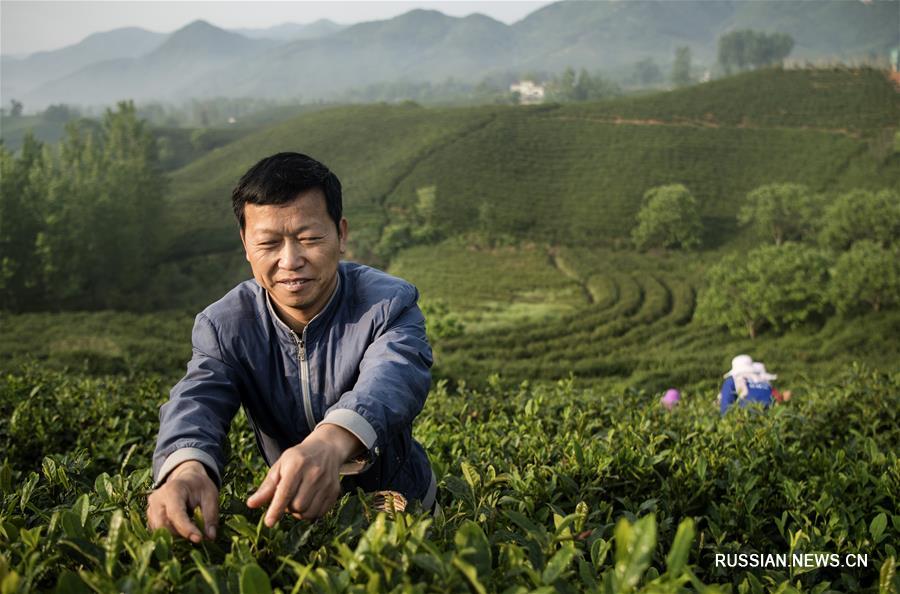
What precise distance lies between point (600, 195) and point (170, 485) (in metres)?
38.4

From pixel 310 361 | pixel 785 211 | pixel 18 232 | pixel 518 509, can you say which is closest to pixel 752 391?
pixel 518 509

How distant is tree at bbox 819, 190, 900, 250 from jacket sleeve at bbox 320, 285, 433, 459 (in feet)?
99.1

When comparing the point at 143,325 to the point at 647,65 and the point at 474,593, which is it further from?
the point at 647,65

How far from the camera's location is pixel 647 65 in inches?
5822

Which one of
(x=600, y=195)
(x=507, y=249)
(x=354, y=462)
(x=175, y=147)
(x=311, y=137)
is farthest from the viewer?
(x=175, y=147)

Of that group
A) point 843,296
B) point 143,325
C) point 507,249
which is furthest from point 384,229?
point 843,296

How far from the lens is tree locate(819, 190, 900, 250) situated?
26.5m

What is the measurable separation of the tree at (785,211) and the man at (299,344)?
3347 centimetres

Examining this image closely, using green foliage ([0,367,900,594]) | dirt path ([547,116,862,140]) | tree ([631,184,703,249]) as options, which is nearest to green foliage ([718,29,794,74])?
dirt path ([547,116,862,140])

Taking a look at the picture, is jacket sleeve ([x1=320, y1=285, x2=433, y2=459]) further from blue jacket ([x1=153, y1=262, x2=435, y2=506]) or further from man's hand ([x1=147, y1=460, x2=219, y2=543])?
man's hand ([x1=147, y1=460, x2=219, y2=543])

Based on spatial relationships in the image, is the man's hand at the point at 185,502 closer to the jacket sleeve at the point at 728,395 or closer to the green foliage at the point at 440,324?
the jacket sleeve at the point at 728,395

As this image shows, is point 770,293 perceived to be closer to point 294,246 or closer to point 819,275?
point 819,275

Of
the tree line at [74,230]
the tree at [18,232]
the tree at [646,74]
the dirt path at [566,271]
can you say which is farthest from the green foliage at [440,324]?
the tree at [646,74]

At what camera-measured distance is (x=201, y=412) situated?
1527 mm
